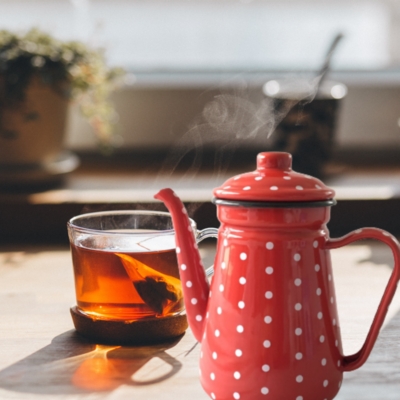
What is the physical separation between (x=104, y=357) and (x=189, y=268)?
6.0 inches

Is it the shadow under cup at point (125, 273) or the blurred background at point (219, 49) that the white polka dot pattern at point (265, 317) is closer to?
the shadow under cup at point (125, 273)

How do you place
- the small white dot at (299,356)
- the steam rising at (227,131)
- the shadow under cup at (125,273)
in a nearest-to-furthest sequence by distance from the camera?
the small white dot at (299,356) → the shadow under cup at (125,273) → the steam rising at (227,131)

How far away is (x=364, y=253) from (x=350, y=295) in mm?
290

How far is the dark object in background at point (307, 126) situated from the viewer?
5.07 feet

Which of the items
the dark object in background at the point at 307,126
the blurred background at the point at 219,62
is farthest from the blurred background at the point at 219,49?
the dark object in background at the point at 307,126

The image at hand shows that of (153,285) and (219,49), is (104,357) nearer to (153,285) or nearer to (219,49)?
(153,285)

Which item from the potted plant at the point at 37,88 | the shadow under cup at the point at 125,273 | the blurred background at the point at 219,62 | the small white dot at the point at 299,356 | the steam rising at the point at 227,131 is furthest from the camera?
the blurred background at the point at 219,62

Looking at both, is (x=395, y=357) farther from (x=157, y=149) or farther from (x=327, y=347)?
(x=157, y=149)

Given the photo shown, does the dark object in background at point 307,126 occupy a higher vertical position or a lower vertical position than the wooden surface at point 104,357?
higher

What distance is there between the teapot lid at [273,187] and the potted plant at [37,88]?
39.5 inches

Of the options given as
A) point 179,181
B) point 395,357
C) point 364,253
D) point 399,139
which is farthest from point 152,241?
point 399,139

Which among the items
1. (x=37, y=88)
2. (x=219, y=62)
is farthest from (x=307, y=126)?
(x=37, y=88)

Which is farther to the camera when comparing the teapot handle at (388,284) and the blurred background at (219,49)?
the blurred background at (219,49)

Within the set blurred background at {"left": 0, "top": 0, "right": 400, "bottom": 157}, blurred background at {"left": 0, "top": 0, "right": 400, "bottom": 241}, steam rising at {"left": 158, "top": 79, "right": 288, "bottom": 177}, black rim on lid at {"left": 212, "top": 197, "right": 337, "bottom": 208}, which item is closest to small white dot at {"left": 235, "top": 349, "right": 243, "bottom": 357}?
black rim on lid at {"left": 212, "top": 197, "right": 337, "bottom": 208}
